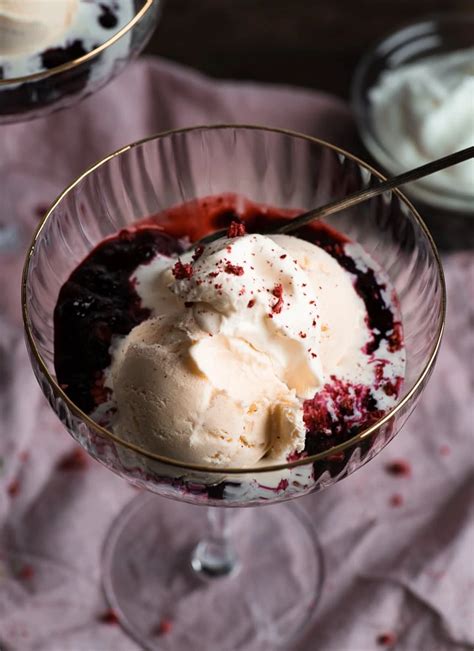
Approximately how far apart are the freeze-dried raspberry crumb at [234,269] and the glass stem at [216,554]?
86 centimetres

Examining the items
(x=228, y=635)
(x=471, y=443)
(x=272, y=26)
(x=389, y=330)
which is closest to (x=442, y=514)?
(x=471, y=443)

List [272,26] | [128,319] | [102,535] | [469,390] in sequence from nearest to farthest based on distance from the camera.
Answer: [128,319] → [102,535] → [469,390] → [272,26]

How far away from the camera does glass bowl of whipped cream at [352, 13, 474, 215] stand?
252 cm

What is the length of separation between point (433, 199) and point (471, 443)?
0.61 m

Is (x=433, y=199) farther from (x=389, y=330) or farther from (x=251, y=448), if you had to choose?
(x=251, y=448)

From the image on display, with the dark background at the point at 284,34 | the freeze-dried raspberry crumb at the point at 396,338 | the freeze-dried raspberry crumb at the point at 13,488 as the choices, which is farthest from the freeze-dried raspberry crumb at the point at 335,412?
the dark background at the point at 284,34

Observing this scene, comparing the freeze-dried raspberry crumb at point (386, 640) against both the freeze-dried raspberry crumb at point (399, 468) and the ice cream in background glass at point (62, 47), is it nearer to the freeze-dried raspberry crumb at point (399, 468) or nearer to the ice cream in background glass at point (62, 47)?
the freeze-dried raspberry crumb at point (399, 468)

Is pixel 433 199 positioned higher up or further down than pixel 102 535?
higher up

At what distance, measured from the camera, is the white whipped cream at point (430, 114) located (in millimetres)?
2531

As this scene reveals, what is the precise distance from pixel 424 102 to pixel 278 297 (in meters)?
1.35

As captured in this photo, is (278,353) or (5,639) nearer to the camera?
(278,353)

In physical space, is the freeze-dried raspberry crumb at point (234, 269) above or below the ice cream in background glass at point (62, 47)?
below

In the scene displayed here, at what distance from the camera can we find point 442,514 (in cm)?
223

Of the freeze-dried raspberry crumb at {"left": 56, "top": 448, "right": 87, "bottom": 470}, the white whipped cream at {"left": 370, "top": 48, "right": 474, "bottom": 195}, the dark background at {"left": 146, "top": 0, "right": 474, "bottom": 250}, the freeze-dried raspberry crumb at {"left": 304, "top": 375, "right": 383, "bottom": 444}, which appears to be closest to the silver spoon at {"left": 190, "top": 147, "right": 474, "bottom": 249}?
the freeze-dried raspberry crumb at {"left": 304, "top": 375, "right": 383, "bottom": 444}
